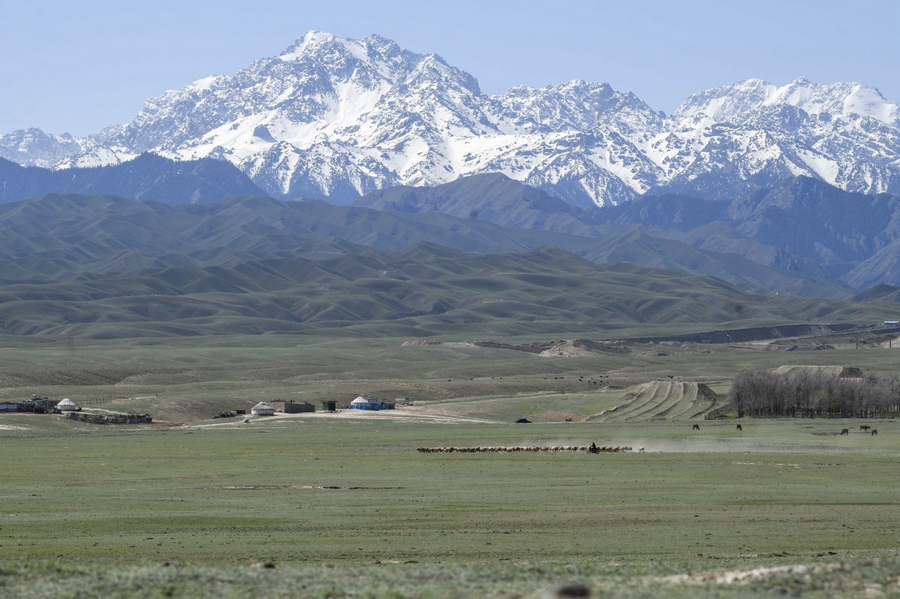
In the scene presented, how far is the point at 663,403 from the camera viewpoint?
477 ft

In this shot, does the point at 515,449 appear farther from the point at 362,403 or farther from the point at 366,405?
the point at 362,403

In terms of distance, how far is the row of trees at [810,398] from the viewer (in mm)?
132250

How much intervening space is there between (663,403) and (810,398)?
725 inches

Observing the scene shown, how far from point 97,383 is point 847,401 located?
4507 inches

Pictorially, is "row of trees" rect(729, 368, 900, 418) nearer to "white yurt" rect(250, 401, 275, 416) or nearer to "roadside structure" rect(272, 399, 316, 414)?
"roadside structure" rect(272, 399, 316, 414)

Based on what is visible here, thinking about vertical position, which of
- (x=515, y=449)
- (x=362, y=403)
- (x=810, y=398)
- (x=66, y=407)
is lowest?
(x=515, y=449)

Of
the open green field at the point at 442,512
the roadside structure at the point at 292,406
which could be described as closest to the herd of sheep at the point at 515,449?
the open green field at the point at 442,512

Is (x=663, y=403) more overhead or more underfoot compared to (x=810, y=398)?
more underfoot

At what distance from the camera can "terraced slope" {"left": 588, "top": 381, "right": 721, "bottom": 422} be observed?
A: 13462 cm

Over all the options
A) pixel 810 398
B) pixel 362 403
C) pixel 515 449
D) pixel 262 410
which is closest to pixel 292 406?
pixel 262 410

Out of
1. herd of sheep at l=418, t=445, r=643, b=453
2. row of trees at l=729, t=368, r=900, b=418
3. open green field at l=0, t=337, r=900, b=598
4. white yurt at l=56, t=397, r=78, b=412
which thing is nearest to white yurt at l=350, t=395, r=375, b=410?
open green field at l=0, t=337, r=900, b=598

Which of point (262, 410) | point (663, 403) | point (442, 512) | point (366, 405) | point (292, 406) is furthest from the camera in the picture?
point (663, 403)

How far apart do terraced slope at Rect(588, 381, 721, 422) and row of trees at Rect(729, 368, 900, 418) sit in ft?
18.9

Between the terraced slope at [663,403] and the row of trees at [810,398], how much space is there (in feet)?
18.9
